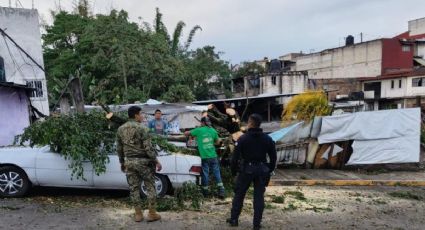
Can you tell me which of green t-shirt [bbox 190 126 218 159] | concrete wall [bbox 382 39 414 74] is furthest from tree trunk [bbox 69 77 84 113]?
concrete wall [bbox 382 39 414 74]

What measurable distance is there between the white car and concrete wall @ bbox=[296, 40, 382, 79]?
41819mm

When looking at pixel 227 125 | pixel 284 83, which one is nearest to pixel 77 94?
pixel 227 125

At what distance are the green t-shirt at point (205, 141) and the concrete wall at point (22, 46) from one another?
1334cm

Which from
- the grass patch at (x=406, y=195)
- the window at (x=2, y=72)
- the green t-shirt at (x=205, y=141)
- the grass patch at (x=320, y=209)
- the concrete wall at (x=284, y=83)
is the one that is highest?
the window at (x=2, y=72)

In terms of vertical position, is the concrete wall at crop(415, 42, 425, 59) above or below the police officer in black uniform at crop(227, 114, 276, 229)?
above

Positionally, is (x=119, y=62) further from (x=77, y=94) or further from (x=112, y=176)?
(x=112, y=176)

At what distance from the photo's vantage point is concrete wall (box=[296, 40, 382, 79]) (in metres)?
45.2

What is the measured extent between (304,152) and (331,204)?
15.1 feet

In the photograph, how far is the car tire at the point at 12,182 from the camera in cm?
762

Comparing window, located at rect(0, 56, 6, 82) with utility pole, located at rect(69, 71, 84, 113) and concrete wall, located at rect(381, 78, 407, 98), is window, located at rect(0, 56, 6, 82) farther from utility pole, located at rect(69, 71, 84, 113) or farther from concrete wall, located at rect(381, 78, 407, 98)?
concrete wall, located at rect(381, 78, 407, 98)

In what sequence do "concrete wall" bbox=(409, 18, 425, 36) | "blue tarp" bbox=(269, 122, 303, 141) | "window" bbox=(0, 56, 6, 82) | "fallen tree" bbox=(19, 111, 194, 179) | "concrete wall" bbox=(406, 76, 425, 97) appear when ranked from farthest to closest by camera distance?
"concrete wall" bbox=(409, 18, 425, 36) → "concrete wall" bbox=(406, 76, 425, 97) → "window" bbox=(0, 56, 6, 82) → "blue tarp" bbox=(269, 122, 303, 141) → "fallen tree" bbox=(19, 111, 194, 179)

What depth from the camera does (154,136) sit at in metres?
8.20

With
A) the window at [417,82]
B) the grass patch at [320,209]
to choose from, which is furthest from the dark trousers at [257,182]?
the window at [417,82]

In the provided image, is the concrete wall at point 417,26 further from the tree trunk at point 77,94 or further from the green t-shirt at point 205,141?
the green t-shirt at point 205,141
